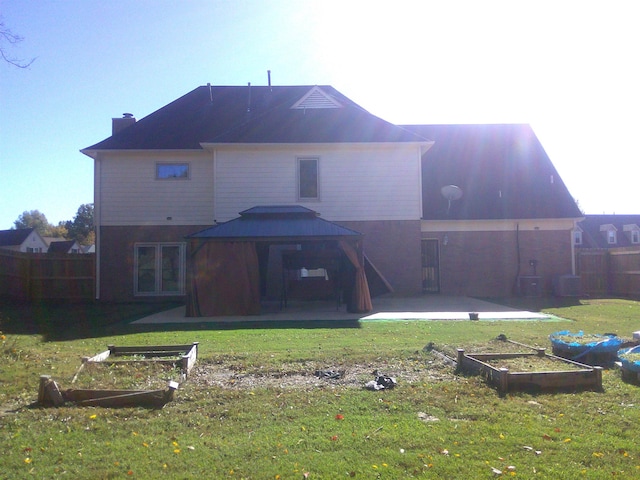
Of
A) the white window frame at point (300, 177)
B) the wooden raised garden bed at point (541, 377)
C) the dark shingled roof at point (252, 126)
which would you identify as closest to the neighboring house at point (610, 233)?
the dark shingled roof at point (252, 126)

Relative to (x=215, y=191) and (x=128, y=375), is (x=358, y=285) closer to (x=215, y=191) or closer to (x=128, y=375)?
(x=215, y=191)

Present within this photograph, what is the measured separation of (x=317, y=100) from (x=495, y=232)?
29.4 ft

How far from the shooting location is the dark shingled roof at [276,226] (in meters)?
17.7

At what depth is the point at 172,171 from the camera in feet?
75.0

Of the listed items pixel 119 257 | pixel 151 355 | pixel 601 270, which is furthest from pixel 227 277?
pixel 601 270

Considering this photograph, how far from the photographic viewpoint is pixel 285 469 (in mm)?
4992

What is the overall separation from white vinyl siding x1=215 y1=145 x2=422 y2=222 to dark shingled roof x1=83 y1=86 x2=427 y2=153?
497 millimetres

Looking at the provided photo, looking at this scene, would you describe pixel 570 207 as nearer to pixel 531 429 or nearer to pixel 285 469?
pixel 531 429

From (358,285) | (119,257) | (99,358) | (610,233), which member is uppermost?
(610,233)

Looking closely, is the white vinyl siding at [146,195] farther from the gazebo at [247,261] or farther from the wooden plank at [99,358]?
the wooden plank at [99,358]

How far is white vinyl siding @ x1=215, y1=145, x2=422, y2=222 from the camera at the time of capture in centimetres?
2189

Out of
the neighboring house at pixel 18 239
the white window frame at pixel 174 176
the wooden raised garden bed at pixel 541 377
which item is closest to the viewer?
the wooden raised garden bed at pixel 541 377

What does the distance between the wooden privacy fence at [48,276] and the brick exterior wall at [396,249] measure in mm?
10183

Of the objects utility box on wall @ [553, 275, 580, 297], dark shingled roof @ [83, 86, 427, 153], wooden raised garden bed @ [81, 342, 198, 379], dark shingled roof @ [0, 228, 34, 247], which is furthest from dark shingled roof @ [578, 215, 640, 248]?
dark shingled roof @ [0, 228, 34, 247]
